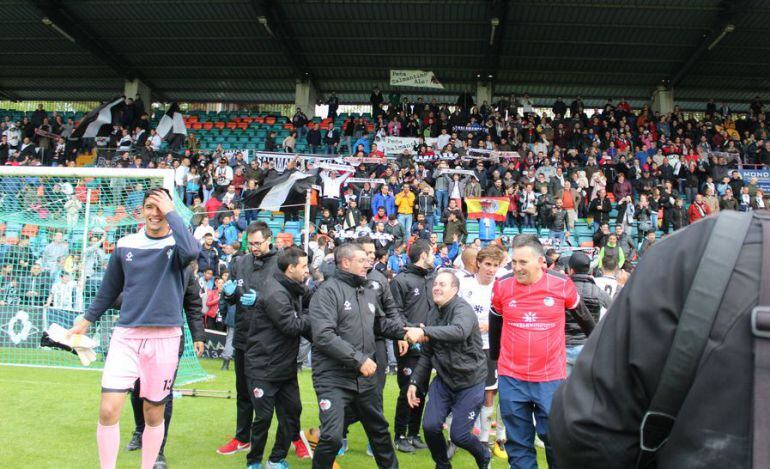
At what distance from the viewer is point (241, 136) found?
26906 mm

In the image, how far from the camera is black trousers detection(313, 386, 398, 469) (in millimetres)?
4586

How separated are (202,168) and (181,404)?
15.0 metres

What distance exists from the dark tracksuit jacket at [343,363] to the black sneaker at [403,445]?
143 centimetres

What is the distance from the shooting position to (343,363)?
471 centimetres

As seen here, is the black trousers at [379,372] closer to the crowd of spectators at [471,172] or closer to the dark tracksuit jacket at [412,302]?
the dark tracksuit jacket at [412,302]

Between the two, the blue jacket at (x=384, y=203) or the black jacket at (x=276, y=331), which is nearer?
the black jacket at (x=276, y=331)

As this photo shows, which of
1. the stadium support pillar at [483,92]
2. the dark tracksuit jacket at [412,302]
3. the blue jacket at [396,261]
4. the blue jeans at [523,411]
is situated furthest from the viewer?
the stadium support pillar at [483,92]

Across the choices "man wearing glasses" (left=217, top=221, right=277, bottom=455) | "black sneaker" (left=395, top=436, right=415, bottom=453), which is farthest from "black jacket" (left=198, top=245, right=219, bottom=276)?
"black sneaker" (left=395, top=436, right=415, bottom=453)

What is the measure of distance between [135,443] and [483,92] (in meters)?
24.6

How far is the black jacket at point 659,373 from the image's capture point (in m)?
1.25

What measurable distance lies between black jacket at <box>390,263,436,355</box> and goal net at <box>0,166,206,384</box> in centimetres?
426

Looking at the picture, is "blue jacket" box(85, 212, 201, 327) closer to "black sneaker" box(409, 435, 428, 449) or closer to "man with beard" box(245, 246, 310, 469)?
"man with beard" box(245, 246, 310, 469)

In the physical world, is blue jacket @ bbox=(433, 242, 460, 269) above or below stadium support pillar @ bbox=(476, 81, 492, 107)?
below

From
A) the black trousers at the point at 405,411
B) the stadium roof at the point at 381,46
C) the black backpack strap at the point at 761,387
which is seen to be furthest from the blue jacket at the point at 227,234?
the black backpack strap at the point at 761,387
